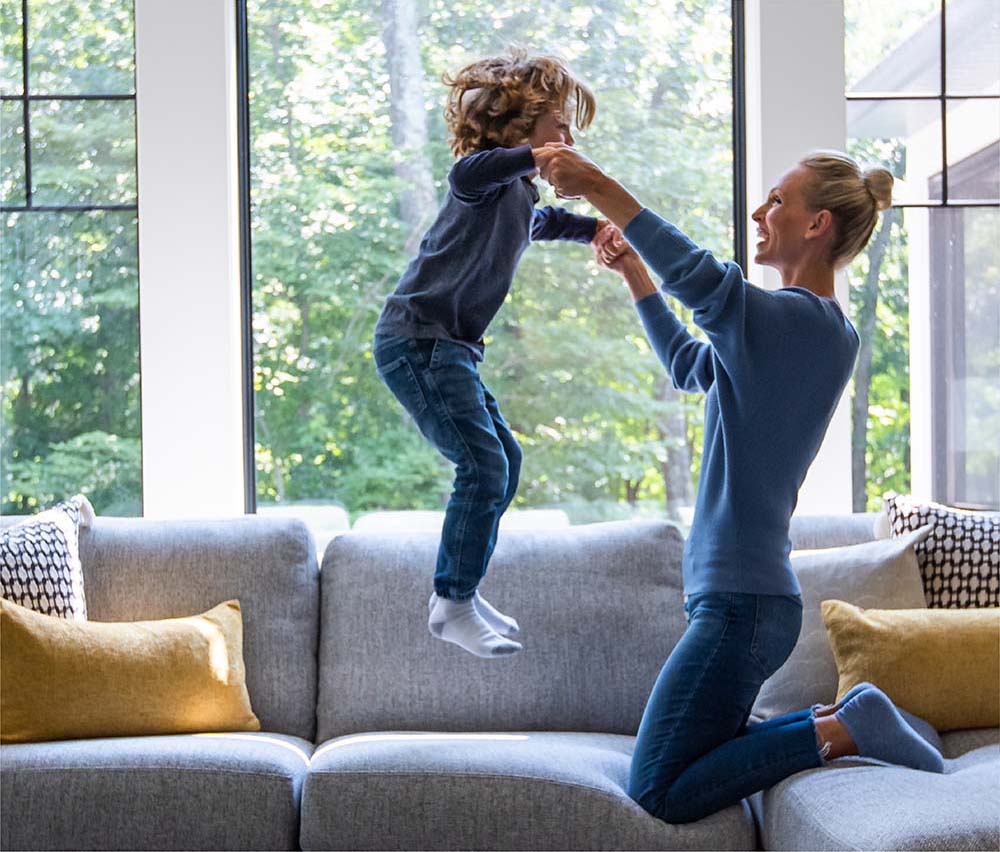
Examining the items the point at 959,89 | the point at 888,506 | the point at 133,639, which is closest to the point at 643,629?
the point at 888,506

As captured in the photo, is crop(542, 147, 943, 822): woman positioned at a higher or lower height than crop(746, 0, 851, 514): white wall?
lower

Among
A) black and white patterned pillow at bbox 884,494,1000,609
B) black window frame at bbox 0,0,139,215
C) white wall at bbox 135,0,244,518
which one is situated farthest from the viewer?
black window frame at bbox 0,0,139,215

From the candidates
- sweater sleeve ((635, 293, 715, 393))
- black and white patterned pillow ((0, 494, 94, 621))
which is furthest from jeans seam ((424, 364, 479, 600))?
black and white patterned pillow ((0, 494, 94, 621))

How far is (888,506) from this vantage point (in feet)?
9.57

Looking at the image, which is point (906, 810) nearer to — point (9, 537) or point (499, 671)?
point (499, 671)

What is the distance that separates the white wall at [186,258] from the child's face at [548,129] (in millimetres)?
1576

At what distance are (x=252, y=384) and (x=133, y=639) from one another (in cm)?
113

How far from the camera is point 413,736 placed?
2553mm

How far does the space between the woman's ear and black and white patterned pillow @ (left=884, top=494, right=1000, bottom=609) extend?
3.06 ft

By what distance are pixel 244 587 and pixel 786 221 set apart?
1.49 m

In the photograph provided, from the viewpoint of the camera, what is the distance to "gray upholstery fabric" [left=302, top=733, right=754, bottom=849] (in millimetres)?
2195

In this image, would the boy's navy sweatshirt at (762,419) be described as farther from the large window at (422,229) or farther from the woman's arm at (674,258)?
the large window at (422,229)

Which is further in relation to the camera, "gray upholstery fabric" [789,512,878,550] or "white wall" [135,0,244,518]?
"white wall" [135,0,244,518]

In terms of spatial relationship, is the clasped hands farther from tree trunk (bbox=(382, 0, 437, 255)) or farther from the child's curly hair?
tree trunk (bbox=(382, 0, 437, 255))
